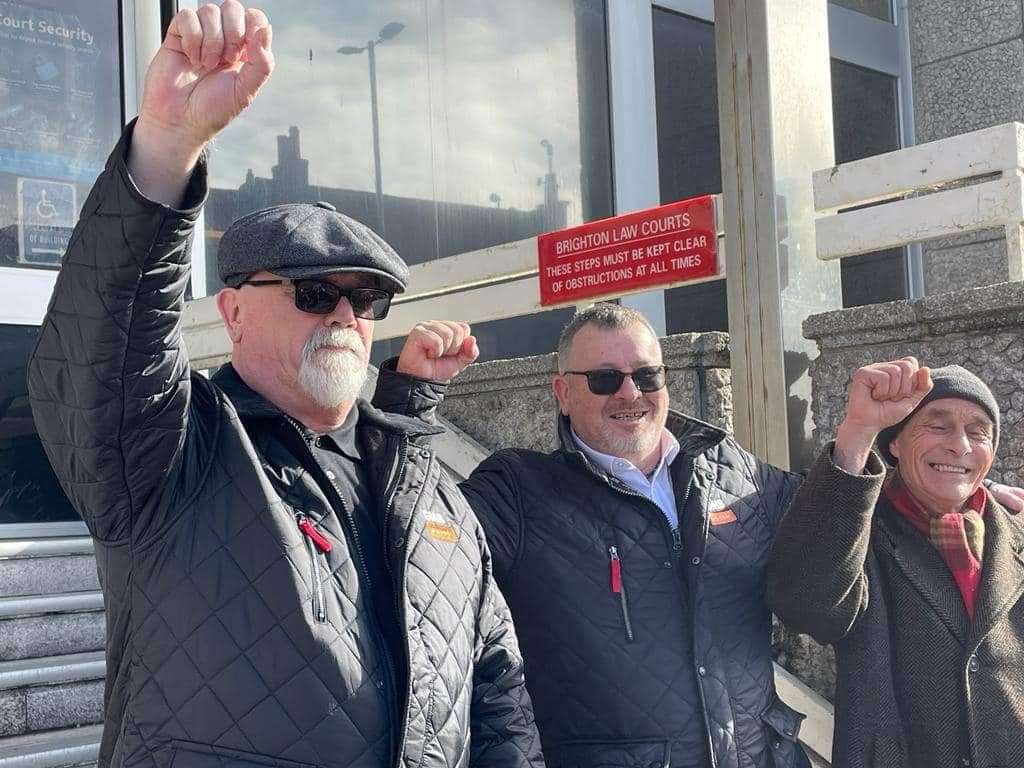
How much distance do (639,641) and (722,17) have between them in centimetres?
178

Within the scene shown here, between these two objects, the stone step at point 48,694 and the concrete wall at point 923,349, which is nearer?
the concrete wall at point 923,349

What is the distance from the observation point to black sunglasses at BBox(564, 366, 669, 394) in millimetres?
2832

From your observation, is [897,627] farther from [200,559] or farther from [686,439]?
[200,559]

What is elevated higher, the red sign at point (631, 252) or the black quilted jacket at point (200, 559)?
the red sign at point (631, 252)

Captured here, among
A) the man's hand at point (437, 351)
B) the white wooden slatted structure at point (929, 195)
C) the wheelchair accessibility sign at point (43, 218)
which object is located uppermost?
the wheelchair accessibility sign at point (43, 218)

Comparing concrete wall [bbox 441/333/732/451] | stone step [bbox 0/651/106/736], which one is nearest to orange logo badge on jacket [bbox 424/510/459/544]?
concrete wall [bbox 441/333/732/451]

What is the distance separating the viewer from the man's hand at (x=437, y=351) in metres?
2.61

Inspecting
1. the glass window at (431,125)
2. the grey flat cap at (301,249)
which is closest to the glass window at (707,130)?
the glass window at (431,125)

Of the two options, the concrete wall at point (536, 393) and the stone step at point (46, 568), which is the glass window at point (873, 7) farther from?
the stone step at point (46, 568)

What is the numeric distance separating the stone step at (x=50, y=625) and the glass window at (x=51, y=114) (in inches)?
70.6

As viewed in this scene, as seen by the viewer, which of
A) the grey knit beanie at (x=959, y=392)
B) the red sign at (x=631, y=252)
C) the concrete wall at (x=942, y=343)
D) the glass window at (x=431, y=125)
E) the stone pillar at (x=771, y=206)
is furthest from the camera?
the glass window at (x=431, y=125)

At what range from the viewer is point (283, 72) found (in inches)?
267

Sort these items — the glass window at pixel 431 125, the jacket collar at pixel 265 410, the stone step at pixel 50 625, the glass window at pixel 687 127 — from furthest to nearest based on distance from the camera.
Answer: the glass window at pixel 687 127 < the glass window at pixel 431 125 < the stone step at pixel 50 625 < the jacket collar at pixel 265 410

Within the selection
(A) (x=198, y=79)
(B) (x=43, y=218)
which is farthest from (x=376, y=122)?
(A) (x=198, y=79)
